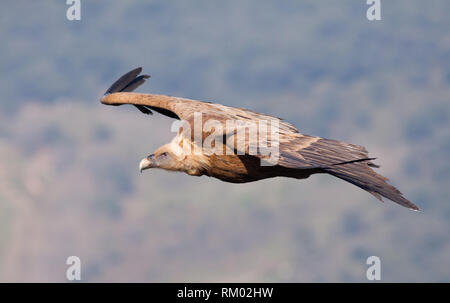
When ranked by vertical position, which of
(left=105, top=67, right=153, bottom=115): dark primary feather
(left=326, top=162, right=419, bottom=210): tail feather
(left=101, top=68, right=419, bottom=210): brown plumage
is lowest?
(left=326, top=162, right=419, bottom=210): tail feather

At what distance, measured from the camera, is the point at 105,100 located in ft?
47.2

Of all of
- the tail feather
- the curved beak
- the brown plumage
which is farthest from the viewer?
the curved beak

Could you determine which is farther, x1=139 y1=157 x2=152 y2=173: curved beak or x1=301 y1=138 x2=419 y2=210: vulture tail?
x1=139 y1=157 x2=152 y2=173: curved beak

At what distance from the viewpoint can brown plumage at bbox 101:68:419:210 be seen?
9766mm

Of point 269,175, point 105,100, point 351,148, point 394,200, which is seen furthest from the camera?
point 105,100

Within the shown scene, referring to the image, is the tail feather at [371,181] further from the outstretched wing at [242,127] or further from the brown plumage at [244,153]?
the outstretched wing at [242,127]

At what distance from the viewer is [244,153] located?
998cm

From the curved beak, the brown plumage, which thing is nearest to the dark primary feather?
the brown plumage

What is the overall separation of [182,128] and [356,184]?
3450 millimetres

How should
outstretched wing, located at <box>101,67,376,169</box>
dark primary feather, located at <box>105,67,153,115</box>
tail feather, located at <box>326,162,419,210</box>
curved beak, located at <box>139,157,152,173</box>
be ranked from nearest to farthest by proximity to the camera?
tail feather, located at <box>326,162,419,210</box> < outstretched wing, located at <box>101,67,376,169</box> < curved beak, located at <box>139,157,152,173</box> < dark primary feather, located at <box>105,67,153,115</box>

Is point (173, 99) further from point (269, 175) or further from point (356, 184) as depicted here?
point (356, 184)

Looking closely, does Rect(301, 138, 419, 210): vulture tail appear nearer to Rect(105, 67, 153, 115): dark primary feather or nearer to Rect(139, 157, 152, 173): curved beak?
Rect(139, 157, 152, 173): curved beak

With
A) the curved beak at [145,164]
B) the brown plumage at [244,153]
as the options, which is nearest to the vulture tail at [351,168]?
the brown plumage at [244,153]
